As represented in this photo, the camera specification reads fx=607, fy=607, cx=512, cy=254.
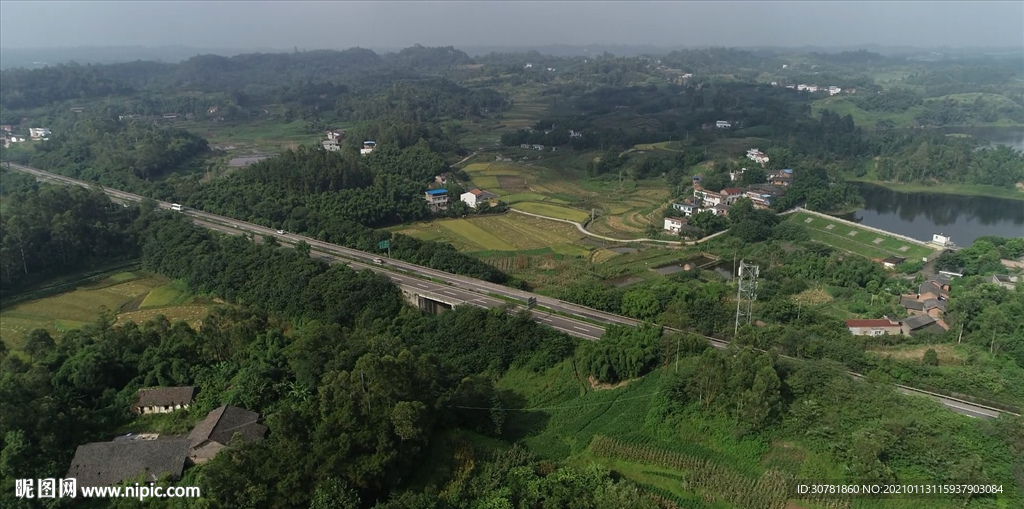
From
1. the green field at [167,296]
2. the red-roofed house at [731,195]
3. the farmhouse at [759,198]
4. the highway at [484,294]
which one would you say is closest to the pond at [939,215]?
the farmhouse at [759,198]

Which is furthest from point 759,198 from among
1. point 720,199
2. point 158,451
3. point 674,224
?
point 158,451

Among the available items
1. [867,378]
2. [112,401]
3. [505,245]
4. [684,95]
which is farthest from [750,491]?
[684,95]

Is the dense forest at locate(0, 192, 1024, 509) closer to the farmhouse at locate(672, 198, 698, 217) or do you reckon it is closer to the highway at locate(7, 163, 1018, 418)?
the highway at locate(7, 163, 1018, 418)

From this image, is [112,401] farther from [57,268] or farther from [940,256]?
[940,256]

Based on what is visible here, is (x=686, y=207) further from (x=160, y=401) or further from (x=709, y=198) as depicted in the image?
(x=160, y=401)

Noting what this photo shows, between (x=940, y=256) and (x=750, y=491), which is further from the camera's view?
(x=940, y=256)

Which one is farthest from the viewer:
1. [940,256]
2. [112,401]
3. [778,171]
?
[778,171]
